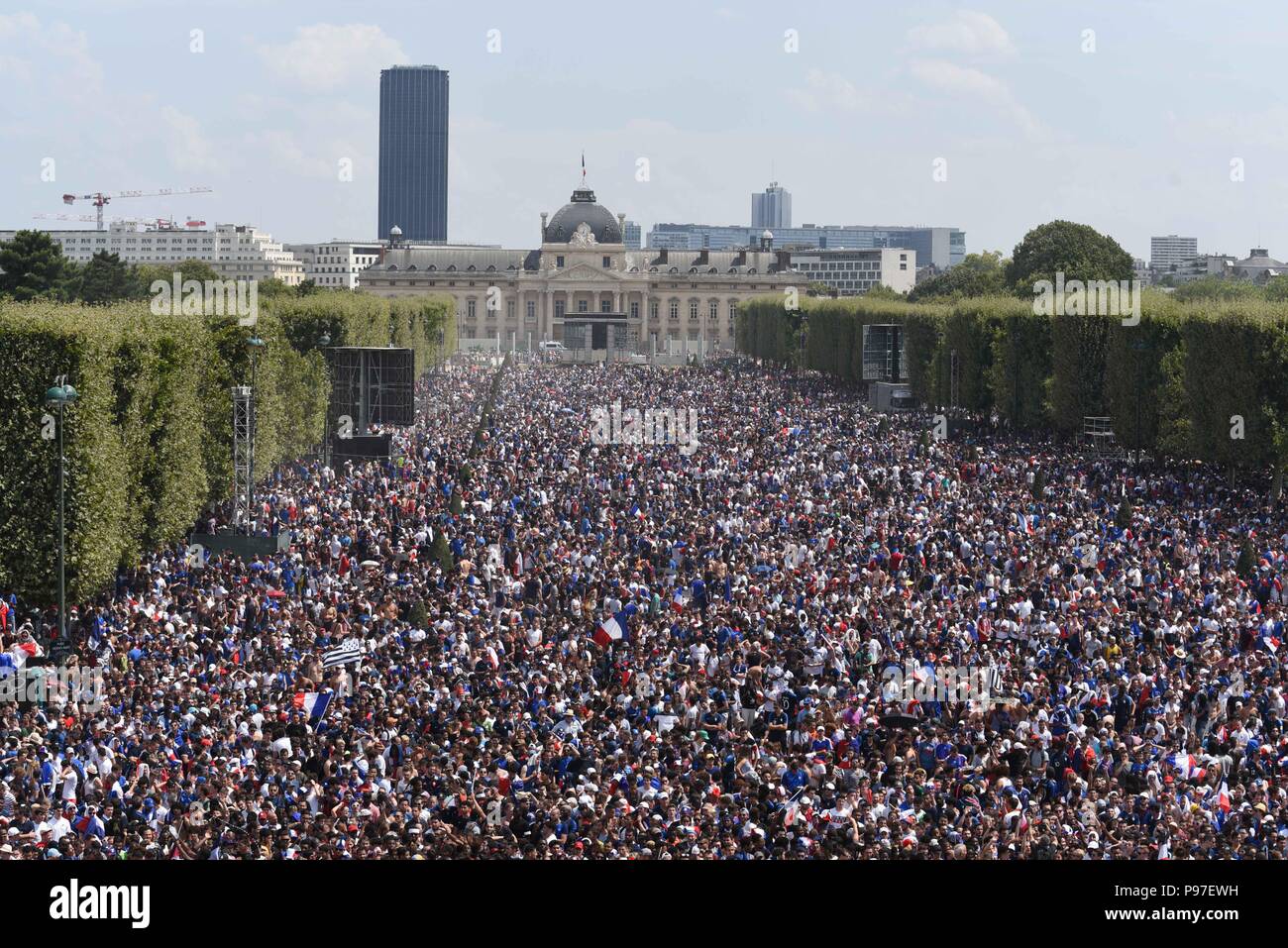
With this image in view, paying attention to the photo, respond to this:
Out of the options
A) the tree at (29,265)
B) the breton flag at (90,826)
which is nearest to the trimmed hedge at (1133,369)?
the breton flag at (90,826)

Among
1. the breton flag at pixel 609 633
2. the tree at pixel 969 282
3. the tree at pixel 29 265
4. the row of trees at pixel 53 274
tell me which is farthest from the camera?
the tree at pixel 969 282

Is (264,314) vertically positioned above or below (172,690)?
above

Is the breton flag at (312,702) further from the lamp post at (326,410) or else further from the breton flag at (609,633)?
the lamp post at (326,410)

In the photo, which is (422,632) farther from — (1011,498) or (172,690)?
(1011,498)

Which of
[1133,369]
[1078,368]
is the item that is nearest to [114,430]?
[1133,369]

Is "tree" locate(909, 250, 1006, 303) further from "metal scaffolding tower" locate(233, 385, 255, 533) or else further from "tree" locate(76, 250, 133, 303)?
"metal scaffolding tower" locate(233, 385, 255, 533)
